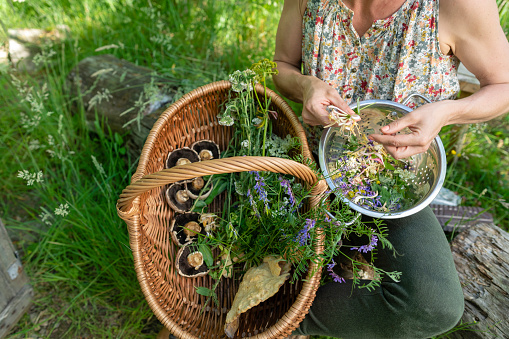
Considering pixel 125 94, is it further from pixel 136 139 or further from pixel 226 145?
pixel 226 145

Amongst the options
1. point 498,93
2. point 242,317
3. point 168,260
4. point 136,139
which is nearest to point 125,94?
point 136,139

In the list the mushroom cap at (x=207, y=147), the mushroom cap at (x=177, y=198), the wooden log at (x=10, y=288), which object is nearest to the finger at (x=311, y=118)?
the mushroom cap at (x=207, y=147)

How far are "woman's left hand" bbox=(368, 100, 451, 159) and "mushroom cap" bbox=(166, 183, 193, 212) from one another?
32.4 inches

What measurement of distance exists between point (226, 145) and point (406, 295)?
100 centimetres

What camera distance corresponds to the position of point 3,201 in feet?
7.17

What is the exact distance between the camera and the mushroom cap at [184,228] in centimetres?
150

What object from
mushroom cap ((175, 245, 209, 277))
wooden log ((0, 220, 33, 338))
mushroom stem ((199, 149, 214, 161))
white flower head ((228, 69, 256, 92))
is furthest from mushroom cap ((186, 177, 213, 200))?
wooden log ((0, 220, 33, 338))

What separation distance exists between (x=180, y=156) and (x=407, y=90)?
39.4 inches

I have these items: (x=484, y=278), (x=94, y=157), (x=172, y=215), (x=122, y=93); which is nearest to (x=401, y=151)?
(x=484, y=278)

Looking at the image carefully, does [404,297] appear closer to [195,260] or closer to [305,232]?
[305,232]

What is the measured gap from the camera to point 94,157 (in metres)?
1.72

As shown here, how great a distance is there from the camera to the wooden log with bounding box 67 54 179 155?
80.0 inches

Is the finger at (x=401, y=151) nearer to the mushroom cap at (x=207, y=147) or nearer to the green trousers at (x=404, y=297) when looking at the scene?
the green trousers at (x=404, y=297)

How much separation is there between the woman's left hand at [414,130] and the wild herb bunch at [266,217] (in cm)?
26
